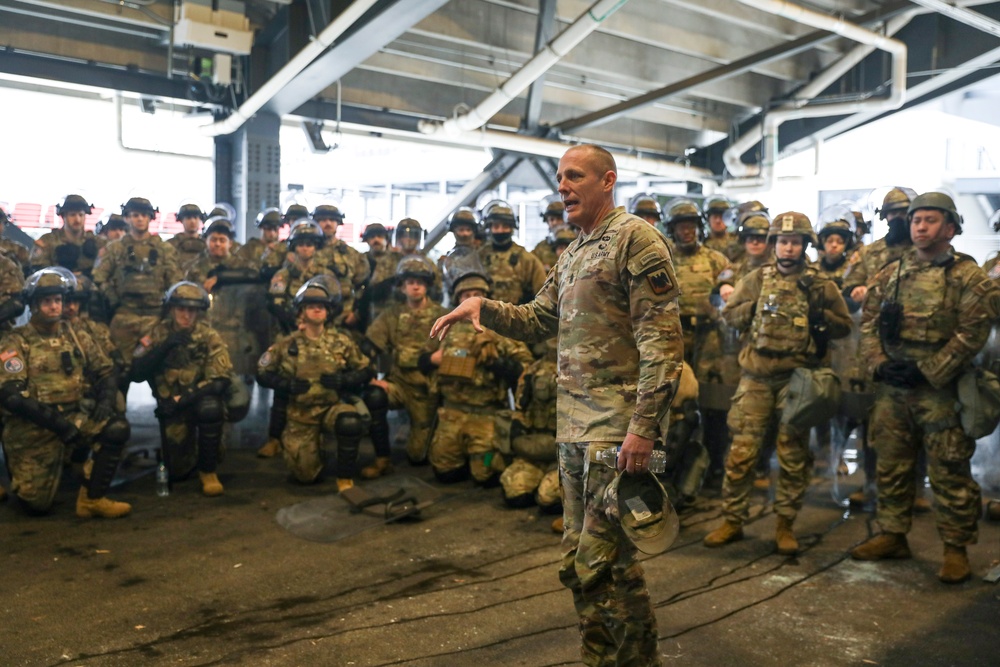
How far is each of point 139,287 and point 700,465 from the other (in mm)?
4693

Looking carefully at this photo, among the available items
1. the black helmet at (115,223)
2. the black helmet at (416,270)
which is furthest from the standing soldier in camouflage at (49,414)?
the black helmet at (115,223)

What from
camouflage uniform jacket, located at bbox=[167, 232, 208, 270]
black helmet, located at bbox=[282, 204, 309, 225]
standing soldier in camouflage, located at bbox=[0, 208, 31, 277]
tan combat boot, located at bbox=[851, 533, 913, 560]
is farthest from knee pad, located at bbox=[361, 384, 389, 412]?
tan combat boot, located at bbox=[851, 533, 913, 560]

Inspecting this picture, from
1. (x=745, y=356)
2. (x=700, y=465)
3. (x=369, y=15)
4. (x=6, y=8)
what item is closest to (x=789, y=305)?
(x=745, y=356)

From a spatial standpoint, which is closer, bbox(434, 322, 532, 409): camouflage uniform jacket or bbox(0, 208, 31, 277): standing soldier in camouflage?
bbox(434, 322, 532, 409): camouflage uniform jacket

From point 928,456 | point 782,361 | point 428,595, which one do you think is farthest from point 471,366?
point 928,456

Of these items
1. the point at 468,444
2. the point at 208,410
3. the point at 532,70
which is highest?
the point at 532,70

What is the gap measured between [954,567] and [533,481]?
8.24ft

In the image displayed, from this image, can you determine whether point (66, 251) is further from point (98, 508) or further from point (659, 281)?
point (659, 281)

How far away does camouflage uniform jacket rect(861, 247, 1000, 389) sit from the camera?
4527 millimetres

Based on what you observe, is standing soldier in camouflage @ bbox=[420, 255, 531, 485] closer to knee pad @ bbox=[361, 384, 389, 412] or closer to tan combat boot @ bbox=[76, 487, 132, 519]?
knee pad @ bbox=[361, 384, 389, 412]

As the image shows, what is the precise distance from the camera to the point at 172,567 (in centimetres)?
479

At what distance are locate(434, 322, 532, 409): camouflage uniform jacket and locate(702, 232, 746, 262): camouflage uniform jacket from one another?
2.36 metres

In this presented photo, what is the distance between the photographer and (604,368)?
3043 mm

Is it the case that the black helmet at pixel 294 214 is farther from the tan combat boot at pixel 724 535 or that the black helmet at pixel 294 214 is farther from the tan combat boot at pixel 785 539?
the tan combat boot at pixel 785 539
